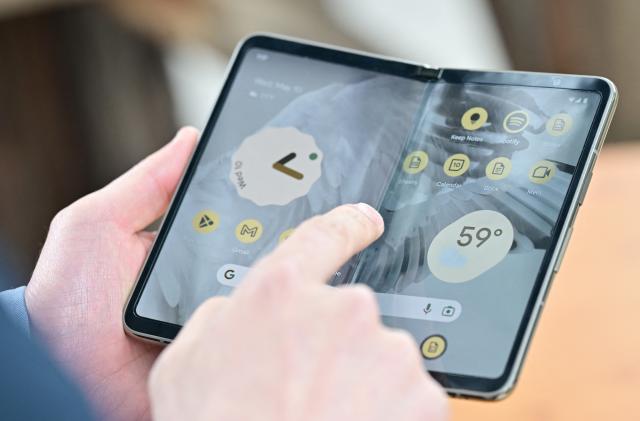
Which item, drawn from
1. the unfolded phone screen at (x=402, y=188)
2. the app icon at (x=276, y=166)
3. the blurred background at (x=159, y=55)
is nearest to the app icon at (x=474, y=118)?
the unfolded phone screen at (x=402, y=188)

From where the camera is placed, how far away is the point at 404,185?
2.60ft

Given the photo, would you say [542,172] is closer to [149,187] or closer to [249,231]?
[249,231]

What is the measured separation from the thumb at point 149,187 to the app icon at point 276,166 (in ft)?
0.29

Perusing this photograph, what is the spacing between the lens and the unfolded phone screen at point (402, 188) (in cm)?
73

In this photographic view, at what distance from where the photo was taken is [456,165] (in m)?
0.79

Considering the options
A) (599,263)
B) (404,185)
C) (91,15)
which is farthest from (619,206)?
(91,15)

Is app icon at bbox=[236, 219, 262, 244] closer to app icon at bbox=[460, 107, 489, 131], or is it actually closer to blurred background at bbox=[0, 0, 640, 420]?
app icon at bbox=[460, 107, 489, 131]

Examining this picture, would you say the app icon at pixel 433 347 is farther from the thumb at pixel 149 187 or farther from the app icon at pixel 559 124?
the thumb at pixel 149 187

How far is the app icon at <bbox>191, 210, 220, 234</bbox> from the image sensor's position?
0.84 meters

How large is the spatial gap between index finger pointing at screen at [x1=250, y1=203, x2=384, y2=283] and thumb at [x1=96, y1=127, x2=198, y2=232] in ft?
1.06

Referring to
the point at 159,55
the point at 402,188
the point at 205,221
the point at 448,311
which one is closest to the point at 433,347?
the point at 448,311

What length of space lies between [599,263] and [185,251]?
0.51 meters

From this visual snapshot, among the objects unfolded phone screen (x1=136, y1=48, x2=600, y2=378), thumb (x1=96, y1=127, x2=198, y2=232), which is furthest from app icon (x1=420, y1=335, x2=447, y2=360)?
thumb (x1=96, y1=127, x2=198, y2=232)

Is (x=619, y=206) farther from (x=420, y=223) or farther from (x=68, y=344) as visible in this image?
(x=68, y=344)
